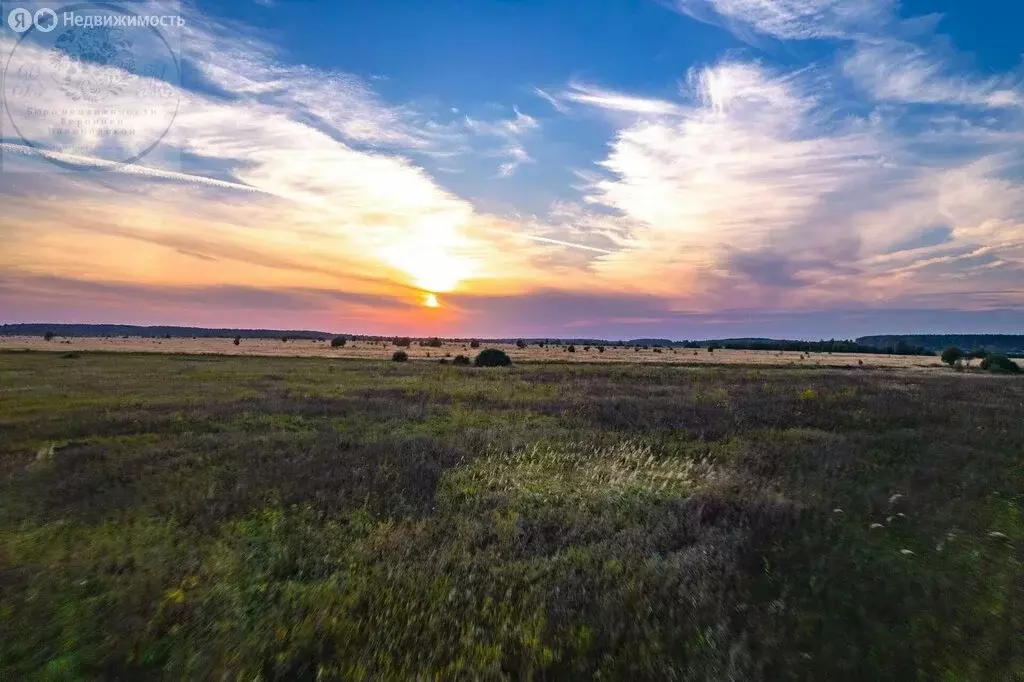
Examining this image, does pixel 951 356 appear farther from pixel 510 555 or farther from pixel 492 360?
pixel 510 555

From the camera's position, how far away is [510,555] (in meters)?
6.78

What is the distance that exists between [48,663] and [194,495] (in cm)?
516

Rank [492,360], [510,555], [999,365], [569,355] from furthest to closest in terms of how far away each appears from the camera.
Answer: [569,355] → [999,365] → [492,360] → [510,555]

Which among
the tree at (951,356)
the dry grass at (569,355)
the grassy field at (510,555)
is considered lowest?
the grassy field at (510,555)

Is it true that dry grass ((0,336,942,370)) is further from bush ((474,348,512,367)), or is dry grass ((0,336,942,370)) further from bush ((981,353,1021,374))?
bush ((474,348,512,367))

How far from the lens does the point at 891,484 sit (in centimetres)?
1024

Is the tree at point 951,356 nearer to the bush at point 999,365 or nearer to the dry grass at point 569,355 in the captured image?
the dry grass at point 569,355

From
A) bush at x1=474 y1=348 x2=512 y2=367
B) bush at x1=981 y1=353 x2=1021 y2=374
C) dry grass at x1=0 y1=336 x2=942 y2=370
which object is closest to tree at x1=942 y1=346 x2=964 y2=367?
dry grass at x1=0 y1=336 x2=942 y2=370

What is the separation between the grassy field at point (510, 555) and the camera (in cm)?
462

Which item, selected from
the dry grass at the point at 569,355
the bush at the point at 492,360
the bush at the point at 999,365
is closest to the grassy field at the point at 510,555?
the bush at the point at 492,360

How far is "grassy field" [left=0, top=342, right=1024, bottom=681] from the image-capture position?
4621mm

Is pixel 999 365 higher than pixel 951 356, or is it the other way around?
pixel 951 356

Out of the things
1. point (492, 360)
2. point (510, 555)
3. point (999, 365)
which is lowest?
point (510, 555)

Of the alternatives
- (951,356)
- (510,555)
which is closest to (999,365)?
(951,356)
